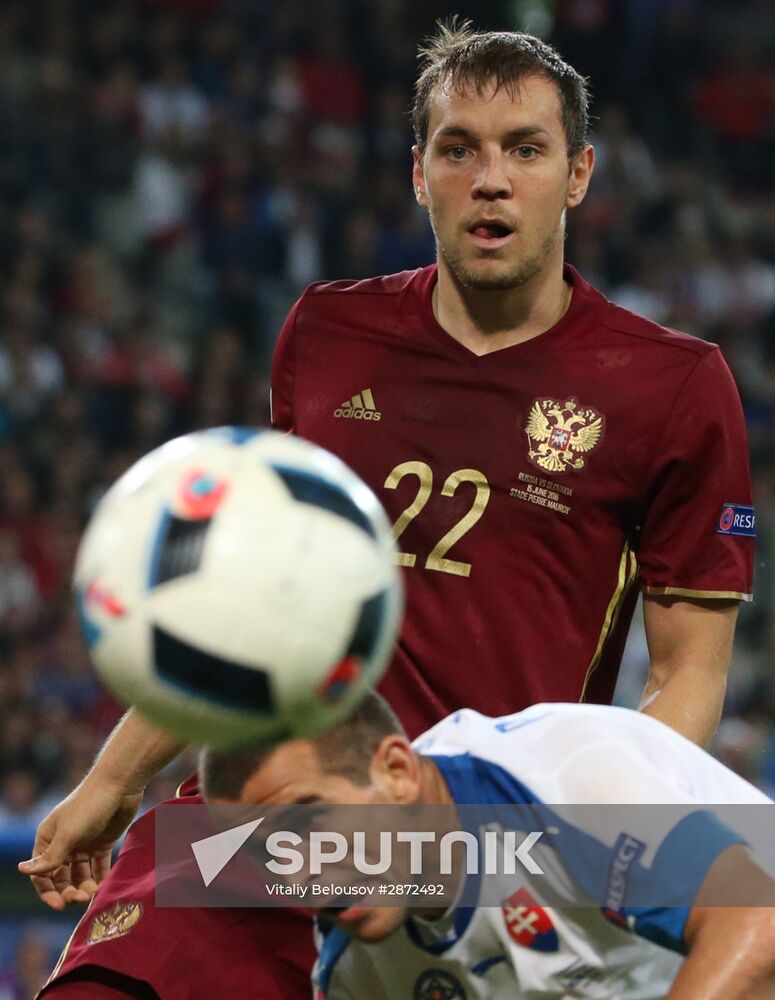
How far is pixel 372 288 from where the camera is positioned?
421 cm

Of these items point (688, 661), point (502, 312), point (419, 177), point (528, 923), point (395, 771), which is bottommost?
point (528, 923)

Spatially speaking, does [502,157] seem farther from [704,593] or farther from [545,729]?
[545,729]

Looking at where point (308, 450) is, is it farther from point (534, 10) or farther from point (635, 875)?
point (534, 10)

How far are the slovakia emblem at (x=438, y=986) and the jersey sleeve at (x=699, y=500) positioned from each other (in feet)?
3.49

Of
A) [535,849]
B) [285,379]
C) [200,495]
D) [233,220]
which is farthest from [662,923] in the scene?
[233,220]

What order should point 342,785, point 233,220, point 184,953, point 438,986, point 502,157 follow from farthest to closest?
point 233,220, point 502,157, point 184,953, point 438,986, point 342,785

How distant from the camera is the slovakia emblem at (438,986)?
3.21 metres

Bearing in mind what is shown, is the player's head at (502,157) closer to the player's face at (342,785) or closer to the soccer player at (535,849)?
the soccer player at (535,849)

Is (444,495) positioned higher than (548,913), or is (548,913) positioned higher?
(444,495)

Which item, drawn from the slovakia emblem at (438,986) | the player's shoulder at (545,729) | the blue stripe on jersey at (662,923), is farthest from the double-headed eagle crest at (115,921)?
the blue stripe on jersey at (662,923)

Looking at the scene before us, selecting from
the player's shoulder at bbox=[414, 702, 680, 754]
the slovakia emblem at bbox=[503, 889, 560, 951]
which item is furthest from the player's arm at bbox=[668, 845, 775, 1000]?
the slovakia emblem at bbox=[503, 889, 560, 951]

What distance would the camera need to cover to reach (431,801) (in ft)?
9.69

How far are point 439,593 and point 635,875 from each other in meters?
1.18

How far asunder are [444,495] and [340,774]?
3.72 feet
